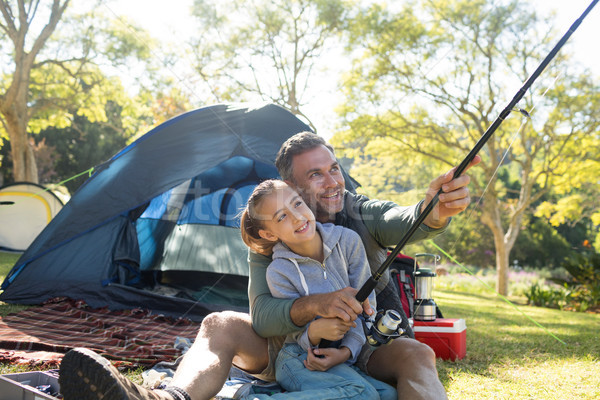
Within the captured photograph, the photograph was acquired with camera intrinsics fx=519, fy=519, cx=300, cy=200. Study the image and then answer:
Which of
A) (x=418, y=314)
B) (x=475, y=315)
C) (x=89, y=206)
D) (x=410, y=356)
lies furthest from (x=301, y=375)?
(x=475, y=315)

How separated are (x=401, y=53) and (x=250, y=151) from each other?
6.97 m

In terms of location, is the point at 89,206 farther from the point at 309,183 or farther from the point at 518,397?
the point at 518,397

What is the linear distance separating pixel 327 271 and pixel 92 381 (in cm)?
80

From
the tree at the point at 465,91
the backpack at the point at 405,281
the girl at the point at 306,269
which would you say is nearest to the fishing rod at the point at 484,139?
the girl at the point at 306,269

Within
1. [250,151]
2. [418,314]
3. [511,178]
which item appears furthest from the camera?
[511,178]

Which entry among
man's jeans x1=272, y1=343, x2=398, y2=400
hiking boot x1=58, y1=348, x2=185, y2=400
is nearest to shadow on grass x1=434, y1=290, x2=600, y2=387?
man's jeans x1=272, y1=343, x2=398, y2=400

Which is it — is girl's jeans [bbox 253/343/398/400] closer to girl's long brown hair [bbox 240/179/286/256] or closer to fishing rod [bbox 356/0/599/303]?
fishing rod [bbox 356/0/599/303]

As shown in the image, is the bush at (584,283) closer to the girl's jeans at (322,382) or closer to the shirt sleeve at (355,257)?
the shirt sleeve at (355,257)

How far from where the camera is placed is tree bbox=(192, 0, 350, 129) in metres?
12.0

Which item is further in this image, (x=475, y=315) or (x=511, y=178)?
(x=511, y=178)

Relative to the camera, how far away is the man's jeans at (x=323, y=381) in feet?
4.81

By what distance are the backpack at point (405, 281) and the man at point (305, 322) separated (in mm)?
1060

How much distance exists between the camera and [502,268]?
9.86 metres

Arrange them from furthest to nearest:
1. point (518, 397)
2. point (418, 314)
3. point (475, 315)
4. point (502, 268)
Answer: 1. point (502, 268)
2. point (475, 315)
3. point (418, 314)
4. point (518, 397)
